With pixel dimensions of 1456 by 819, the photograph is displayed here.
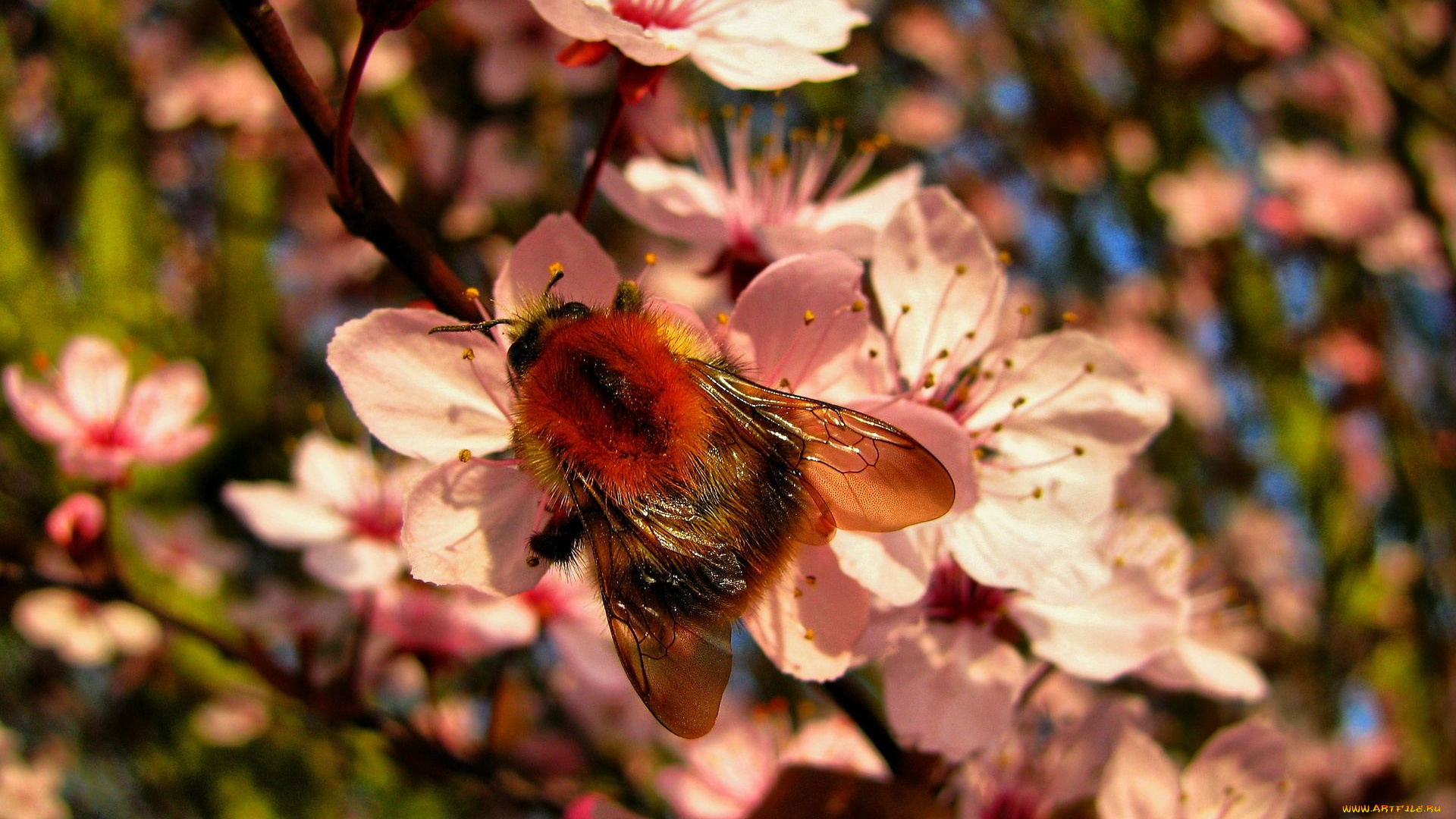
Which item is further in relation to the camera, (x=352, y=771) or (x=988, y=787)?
(x=352, y=771)

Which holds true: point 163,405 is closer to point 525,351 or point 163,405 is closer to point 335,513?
point 335,513

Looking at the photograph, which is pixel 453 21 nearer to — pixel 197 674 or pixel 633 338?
pixel 197 674

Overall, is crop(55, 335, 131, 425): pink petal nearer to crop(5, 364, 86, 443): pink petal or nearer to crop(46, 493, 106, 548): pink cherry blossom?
crop(5, 364, 86, 443): pink petal

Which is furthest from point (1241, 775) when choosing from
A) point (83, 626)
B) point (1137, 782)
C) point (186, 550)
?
point (83, 626)

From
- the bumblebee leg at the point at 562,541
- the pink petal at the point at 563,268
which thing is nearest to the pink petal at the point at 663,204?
the pink petal at the point at 563,268

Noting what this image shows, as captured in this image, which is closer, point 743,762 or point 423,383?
point 423,383

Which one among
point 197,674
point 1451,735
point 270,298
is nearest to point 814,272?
point 197,674

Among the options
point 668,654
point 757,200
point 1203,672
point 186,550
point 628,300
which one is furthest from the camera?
point 186,550
